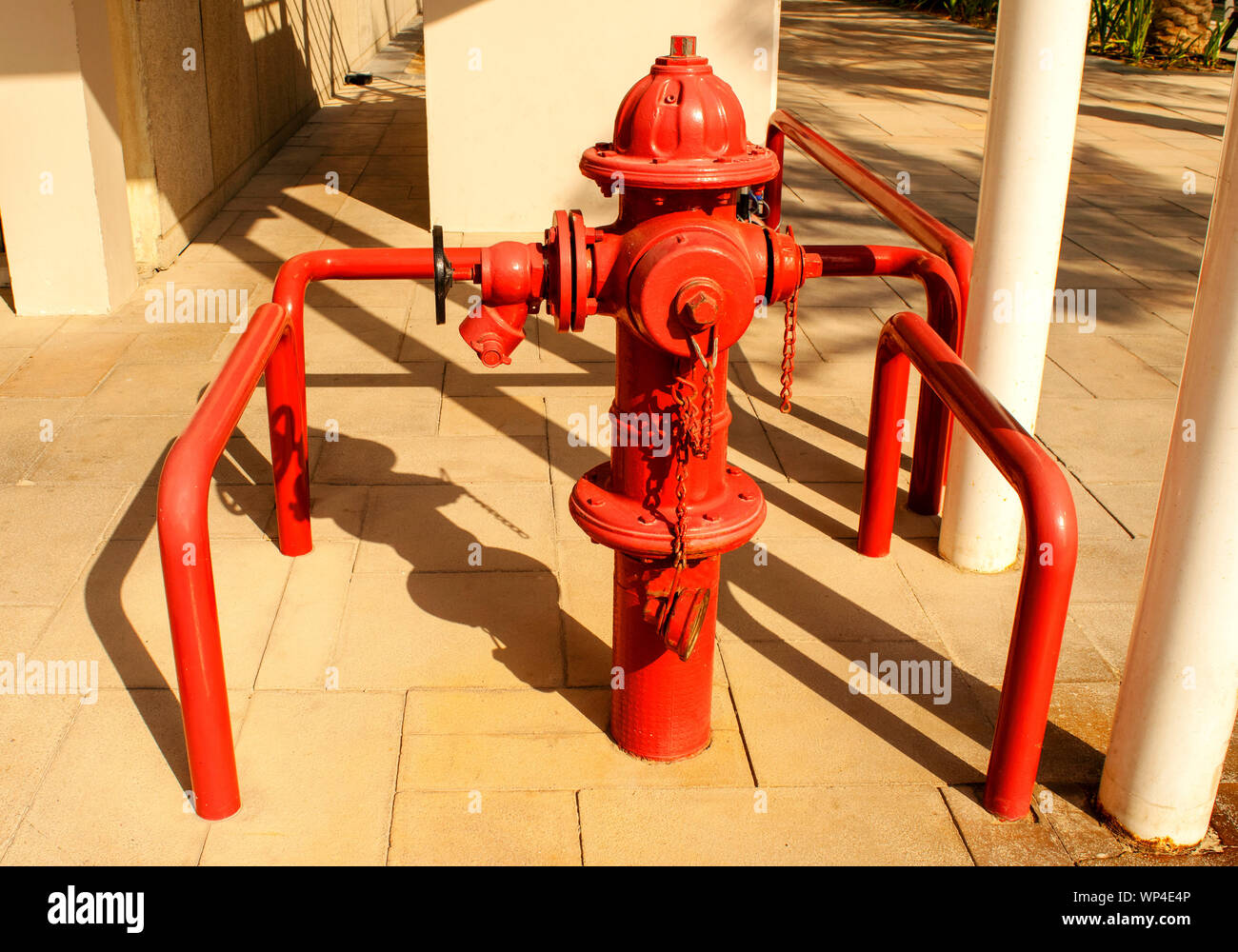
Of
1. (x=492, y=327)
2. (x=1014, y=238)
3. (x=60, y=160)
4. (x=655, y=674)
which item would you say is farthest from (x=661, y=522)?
(x=60, y=160)

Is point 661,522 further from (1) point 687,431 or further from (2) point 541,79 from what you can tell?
(2) point 541,79

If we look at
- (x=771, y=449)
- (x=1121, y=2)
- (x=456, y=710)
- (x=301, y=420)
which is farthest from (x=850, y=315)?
(x=1121, y=2)

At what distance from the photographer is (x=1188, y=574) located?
250 cm

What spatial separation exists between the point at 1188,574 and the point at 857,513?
178 centimetres

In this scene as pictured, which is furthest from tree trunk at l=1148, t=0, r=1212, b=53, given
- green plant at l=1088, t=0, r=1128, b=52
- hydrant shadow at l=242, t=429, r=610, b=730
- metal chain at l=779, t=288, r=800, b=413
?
metal chain at l=779, t=288, r=800, b=413

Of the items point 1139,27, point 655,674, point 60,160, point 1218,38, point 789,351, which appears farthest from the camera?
point 1139,27

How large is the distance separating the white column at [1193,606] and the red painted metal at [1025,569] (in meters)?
0.20

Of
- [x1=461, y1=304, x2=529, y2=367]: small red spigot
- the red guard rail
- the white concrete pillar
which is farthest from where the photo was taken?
the white concrete pillar

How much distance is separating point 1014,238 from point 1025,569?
1400mm

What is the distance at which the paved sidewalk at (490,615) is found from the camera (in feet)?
8.98

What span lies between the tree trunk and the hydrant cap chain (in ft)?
51.7

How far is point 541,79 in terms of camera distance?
7273 millimetres

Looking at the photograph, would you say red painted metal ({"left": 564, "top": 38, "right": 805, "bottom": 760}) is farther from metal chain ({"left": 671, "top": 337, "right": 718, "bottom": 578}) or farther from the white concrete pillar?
the white concrete pillar

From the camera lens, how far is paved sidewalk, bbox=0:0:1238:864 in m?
2.74
